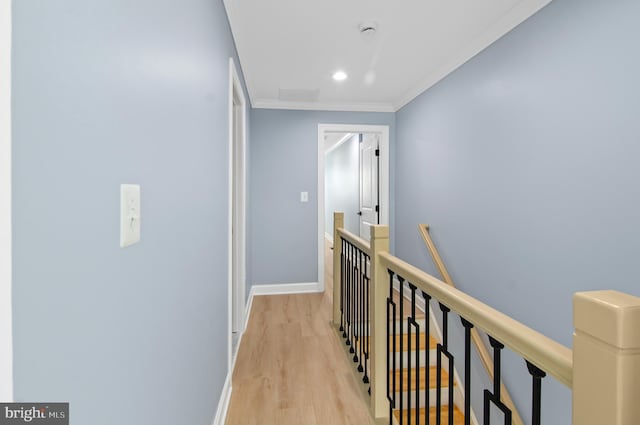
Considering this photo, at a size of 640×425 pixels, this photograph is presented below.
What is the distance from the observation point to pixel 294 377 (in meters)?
2.26

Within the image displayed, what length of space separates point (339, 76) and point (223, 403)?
2928 millimetres

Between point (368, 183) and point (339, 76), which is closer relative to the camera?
point (339, 76)

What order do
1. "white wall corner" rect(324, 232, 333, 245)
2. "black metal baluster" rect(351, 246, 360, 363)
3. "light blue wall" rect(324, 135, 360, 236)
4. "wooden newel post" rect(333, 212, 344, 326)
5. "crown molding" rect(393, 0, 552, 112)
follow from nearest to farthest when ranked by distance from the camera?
"crown molding" rect(393, 0, 552, 112) < "black metal baluster" rect(351, 246, 360, 363) < "wooden newel post" rect(333, 212, 344, 326) < "light blue wall" rect(324, 135, 360, 236) < "white wall corner" rect(324, 232, 333, 245)

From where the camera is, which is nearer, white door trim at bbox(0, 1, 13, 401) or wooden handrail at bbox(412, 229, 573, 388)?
white door trim at bbox(0, 1, 13, 401)

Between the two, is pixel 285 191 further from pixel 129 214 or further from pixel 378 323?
pixel 129 214

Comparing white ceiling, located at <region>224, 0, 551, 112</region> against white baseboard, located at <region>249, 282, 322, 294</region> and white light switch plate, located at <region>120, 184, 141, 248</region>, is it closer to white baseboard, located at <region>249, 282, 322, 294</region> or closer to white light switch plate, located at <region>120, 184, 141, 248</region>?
white light switch plate, located at <region>120, 184, 141, 248</region>

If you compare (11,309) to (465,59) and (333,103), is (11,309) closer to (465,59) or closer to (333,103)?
(465,59)

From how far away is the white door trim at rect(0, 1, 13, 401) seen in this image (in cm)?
34

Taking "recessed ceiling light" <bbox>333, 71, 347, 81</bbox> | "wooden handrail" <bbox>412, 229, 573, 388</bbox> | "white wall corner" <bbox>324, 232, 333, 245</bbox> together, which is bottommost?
"white wall corner" <bbox>324, 232, 333, 245</bbox>

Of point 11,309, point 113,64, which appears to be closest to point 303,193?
point 113,64

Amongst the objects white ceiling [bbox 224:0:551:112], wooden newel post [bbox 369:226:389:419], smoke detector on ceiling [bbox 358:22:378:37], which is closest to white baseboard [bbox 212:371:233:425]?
wooden newel post [bbox 369:226:389:419]

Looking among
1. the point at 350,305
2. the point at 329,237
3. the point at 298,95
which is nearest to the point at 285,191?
the point at 298,95

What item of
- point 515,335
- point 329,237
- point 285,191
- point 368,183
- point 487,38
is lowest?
point 329,237

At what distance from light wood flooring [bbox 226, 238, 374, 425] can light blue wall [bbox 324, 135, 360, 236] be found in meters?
2.98
